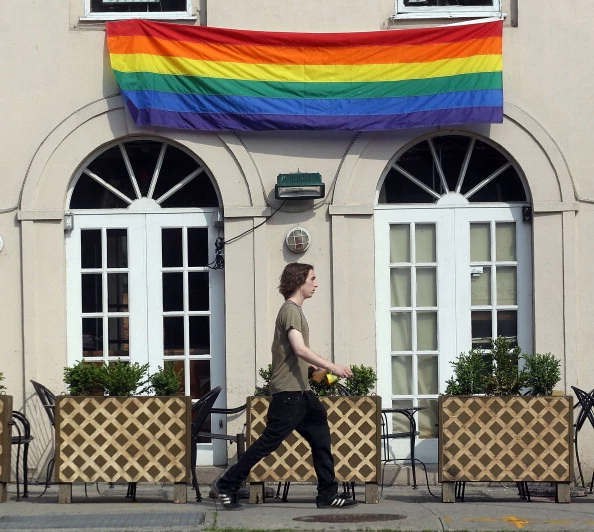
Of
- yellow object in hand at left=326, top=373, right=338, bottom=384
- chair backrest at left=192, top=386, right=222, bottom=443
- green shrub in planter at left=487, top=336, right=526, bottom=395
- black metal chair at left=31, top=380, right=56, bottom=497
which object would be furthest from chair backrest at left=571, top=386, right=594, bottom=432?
black metal chair at left=31, top=380, right=56, bottom=497

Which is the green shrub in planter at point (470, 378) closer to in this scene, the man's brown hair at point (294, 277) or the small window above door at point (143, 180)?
the man's brown hair at point (294, 277)

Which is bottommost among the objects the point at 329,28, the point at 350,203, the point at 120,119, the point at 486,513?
the point at 486,513

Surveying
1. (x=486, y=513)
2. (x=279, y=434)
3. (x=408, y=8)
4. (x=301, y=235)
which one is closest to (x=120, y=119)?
(x=301, y=235)

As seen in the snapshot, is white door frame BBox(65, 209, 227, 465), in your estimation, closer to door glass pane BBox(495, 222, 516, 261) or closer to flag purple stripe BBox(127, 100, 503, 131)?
flag purple stripe BBox(127, 100, 503, 131)

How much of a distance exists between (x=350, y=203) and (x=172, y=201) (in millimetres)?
1718

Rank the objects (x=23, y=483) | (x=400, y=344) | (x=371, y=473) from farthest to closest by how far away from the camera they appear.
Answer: (x=400, y=344), (x=23, y=483), (x=371, y=473)

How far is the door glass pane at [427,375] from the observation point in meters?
12.3

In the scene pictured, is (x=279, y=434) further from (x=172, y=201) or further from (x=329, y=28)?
(x=329, y=28)

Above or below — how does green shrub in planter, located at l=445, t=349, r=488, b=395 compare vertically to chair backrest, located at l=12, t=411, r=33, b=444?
above

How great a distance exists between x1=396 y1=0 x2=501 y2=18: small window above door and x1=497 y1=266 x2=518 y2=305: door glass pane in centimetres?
241

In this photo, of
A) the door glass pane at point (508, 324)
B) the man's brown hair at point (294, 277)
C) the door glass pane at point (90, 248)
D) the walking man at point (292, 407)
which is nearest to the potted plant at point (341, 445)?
the walking man at point (292, 407)

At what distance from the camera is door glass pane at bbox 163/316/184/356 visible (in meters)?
12.3

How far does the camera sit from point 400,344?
12305 millimetres

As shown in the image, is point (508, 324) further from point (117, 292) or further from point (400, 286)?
point (117, 292)
